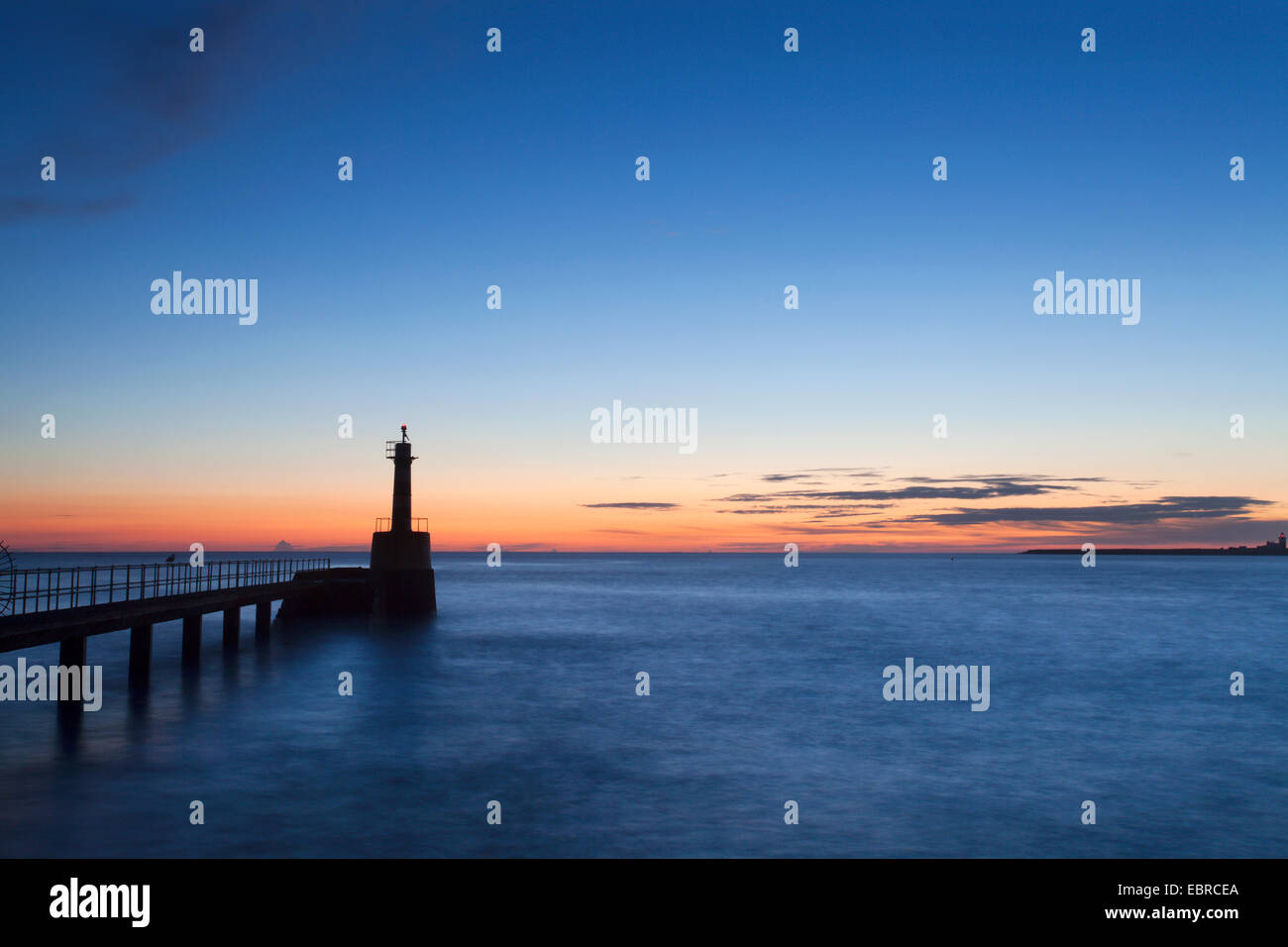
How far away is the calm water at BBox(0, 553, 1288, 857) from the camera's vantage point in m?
14.3

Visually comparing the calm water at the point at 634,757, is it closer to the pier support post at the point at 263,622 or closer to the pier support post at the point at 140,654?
the pier support post at the point at 140,654

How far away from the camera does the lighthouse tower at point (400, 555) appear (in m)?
41.6

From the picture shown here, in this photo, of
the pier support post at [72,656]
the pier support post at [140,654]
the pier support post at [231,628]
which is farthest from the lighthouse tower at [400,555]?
the pier support post at [72,656]

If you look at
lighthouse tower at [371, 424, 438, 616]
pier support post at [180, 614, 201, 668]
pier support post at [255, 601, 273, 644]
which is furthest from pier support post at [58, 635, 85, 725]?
lighthouse tower at [371, 424, 438, 616]

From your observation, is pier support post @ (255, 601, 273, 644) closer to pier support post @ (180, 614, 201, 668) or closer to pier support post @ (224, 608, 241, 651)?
pier support post @ (224, 608, 241, 651)

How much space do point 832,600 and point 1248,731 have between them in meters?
61.7

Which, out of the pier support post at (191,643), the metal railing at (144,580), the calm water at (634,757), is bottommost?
the calm water at (634,757)

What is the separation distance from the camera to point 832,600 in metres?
85.7

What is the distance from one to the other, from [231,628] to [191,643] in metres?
4.91

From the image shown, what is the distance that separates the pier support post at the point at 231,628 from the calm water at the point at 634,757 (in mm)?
1014
